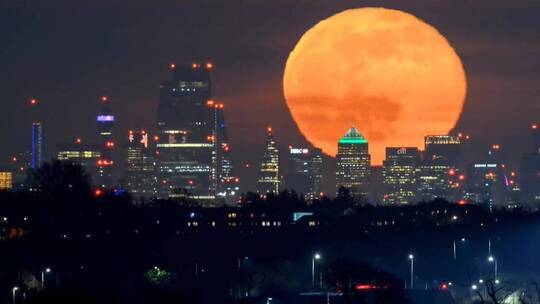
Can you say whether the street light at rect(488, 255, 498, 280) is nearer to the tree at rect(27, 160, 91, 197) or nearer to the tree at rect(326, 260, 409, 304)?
the tree at rect(326, 260, 409, 304)

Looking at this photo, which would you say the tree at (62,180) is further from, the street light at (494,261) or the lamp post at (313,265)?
the street light at (494,261)

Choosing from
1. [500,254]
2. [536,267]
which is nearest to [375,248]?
[500,254]

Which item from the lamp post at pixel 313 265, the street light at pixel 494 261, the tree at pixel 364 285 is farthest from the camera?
the street light at pixel 494 261

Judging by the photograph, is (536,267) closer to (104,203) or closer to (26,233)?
(26,233)

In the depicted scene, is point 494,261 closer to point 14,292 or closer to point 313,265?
point 313,265

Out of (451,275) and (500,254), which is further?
(500,254)

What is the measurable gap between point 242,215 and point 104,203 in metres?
26.1

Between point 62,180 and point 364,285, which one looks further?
point 62,180

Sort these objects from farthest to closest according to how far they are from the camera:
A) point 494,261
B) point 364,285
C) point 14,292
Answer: point 494,261 < point 364,285 < point 14,292

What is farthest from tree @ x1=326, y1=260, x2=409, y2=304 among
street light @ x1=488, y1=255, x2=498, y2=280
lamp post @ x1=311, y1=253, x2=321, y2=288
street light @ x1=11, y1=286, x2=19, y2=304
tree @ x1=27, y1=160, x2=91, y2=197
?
tree @ x1=27, y1=160, x2=91, y2=197

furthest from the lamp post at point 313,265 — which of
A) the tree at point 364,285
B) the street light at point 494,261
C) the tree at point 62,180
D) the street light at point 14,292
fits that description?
the tree at point 62,180

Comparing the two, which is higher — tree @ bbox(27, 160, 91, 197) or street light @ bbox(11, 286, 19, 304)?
tree @ bbox(27, 160, 91, 197)

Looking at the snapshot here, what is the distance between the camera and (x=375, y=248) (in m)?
147

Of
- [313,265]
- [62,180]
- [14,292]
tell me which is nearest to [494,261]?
[313,265]
